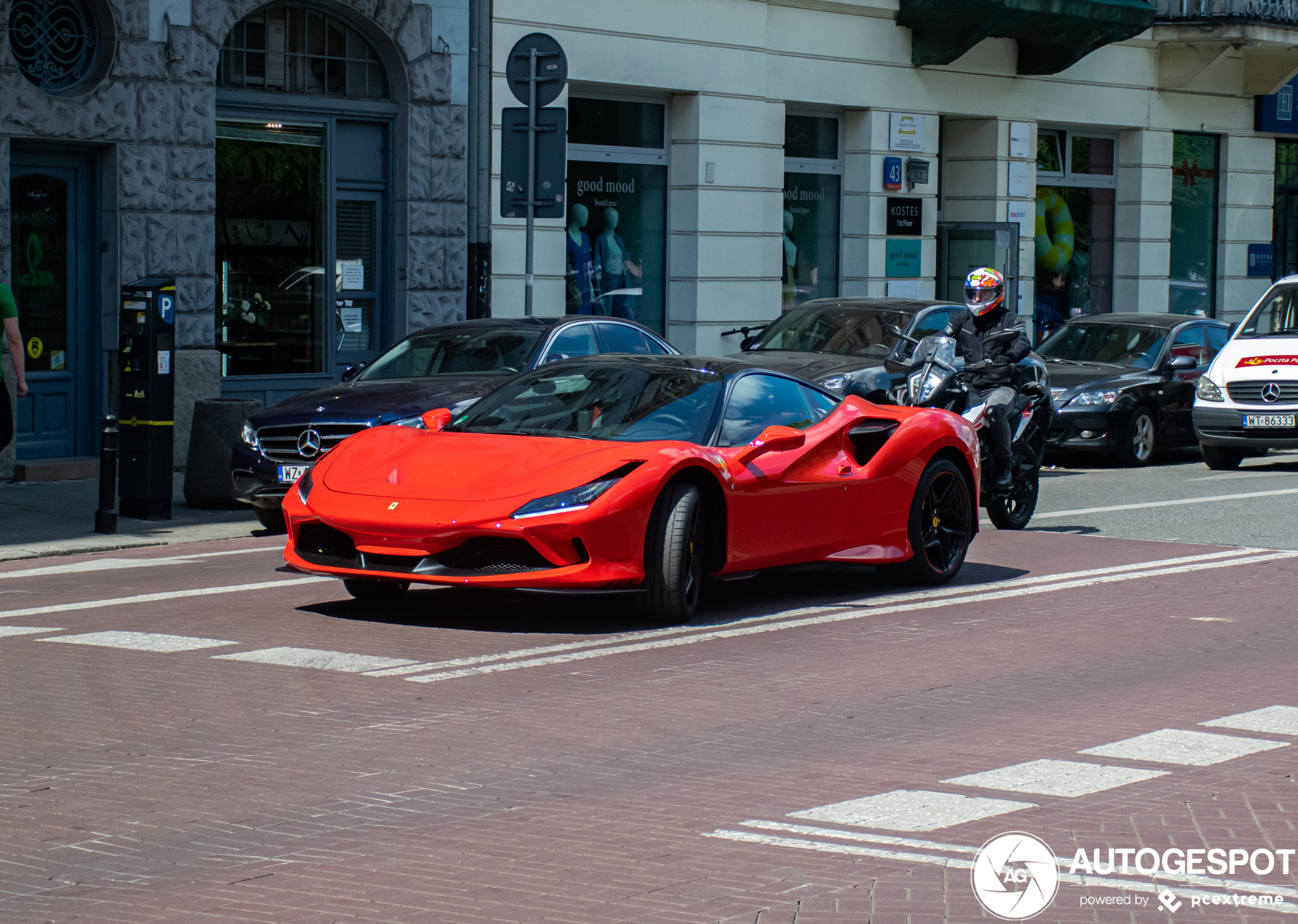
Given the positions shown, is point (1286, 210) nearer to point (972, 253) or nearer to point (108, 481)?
point (972, 253)

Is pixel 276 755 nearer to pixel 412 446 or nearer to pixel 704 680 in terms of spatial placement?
pixel 704 680

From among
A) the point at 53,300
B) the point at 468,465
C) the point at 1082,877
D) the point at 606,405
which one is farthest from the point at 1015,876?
the point at 53,300

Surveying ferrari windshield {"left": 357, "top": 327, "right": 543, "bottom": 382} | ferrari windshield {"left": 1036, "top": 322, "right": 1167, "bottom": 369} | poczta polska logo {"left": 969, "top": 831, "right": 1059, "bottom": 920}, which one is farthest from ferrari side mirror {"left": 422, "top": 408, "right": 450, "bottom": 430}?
ferrari windshield {"left": 1036, "top": 322, "right": 1167, "bottom": 369}

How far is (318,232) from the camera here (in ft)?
65.3

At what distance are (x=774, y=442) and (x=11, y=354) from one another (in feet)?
20.3

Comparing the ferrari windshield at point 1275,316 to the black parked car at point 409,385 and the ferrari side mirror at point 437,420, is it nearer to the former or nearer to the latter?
the black parked car at point 409,385

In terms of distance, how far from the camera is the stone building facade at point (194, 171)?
17.1m

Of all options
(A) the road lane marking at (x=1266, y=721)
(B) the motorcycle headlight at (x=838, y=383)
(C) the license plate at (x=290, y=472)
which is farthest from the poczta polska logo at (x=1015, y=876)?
(B) the motorcycle headlight at (x=838, y=383)

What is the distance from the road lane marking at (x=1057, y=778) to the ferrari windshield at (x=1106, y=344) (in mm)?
14685

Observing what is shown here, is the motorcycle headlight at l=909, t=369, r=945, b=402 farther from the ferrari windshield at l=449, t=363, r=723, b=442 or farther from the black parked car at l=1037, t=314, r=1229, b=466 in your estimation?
the black parked car at l=1037, t=314, r=1229, b=466

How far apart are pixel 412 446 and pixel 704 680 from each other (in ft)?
7.41

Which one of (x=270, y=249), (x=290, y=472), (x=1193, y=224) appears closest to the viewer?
(x=290, y=472)

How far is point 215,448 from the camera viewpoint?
575 inches

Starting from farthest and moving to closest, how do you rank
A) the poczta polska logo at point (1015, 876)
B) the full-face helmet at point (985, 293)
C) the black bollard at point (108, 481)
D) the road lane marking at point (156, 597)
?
the full-face helmet at point (985, 293), the black bollard at point (108, 481), the road lane marking at point (156, 597), the poczta polska logo at point (1015, 876)
